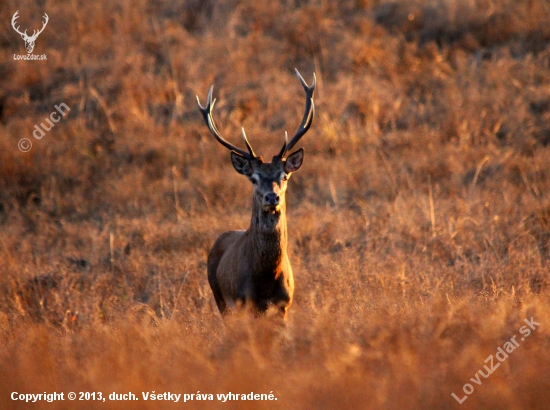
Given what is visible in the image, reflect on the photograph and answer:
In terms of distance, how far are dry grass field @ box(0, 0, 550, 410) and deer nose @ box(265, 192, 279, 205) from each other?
41.4 inches

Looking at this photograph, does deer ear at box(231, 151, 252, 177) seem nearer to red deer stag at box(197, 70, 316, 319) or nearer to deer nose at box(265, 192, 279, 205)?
red deer stag at box(197, 70, 316, 319)

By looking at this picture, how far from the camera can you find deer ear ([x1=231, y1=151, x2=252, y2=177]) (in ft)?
25.8

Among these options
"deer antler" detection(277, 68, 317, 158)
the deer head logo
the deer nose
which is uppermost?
the deer head logo

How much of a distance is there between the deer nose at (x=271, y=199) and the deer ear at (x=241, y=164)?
70 centimetres

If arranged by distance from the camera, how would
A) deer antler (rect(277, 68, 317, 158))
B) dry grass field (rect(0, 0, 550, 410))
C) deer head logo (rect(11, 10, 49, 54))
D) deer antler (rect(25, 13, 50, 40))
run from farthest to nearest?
deer antler (rect(25, 13, 50, 40))
deer head logo (rect(11, 10, 49, 54))
deer antler (rect(277, 68, 317, 158))
dry grass field (rect(0, 0, 550, 410))

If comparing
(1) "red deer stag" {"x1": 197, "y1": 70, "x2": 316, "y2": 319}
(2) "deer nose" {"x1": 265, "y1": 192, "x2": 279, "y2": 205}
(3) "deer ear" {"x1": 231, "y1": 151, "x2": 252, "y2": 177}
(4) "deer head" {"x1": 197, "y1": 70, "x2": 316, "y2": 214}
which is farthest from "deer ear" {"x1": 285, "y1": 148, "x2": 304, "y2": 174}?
(2) "deer nose" {"x1": 265, "y1": 192, "x2": 279, "y2": 205}

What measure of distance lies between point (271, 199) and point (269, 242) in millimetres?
517

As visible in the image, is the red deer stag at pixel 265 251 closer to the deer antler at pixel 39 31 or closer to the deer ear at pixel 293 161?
the deer ear at pixel 293 161

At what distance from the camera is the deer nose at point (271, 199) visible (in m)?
7.12

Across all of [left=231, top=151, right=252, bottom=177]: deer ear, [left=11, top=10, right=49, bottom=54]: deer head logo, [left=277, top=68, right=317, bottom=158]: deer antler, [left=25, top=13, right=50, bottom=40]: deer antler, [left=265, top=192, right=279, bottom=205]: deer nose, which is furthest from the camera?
[left=25, top=13, right=50, bottom=40]: deer antler

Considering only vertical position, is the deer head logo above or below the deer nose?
above

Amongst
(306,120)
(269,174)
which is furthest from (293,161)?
(269,174)

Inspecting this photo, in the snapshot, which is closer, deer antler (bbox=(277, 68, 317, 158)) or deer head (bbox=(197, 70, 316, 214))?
deer head (bbox=(197, 70, 316, 214))

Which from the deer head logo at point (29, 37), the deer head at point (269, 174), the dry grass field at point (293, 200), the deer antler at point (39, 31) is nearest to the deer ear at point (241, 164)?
the deer head at point (269, 174)
